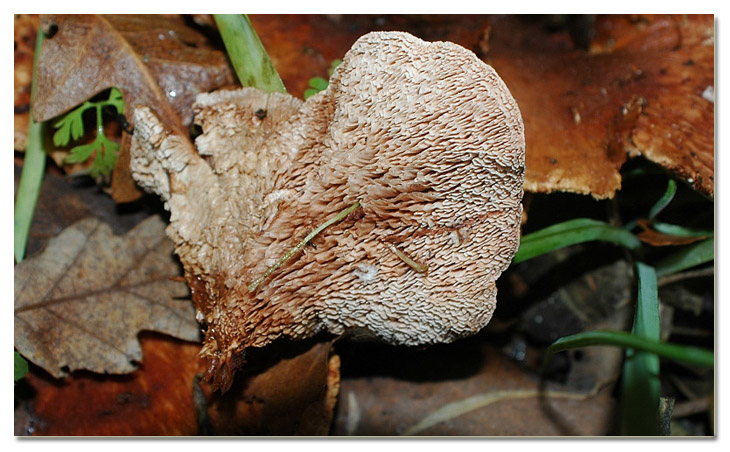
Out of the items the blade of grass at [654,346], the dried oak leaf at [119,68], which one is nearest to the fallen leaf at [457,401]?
the blade of grass at [654,346]

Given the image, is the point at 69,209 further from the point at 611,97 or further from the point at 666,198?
the point at 666,198

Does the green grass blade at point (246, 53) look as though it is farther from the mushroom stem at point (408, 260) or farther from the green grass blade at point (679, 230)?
the green grass blade at point (679, 230)

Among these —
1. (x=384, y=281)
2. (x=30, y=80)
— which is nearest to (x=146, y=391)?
(x=384, y=281)

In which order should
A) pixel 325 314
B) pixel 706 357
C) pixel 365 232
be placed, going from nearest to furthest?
pixel 706 357
pixel 365 232
pixel 325 314

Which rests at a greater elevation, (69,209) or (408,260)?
(69,209)

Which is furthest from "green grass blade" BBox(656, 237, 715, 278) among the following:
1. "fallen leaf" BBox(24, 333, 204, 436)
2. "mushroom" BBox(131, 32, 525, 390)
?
"fallen leaf" BBox(24, 333, 204, 436)

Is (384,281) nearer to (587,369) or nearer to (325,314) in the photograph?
(325,314)

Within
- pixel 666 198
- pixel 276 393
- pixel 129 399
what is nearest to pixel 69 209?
pixel 129 399
